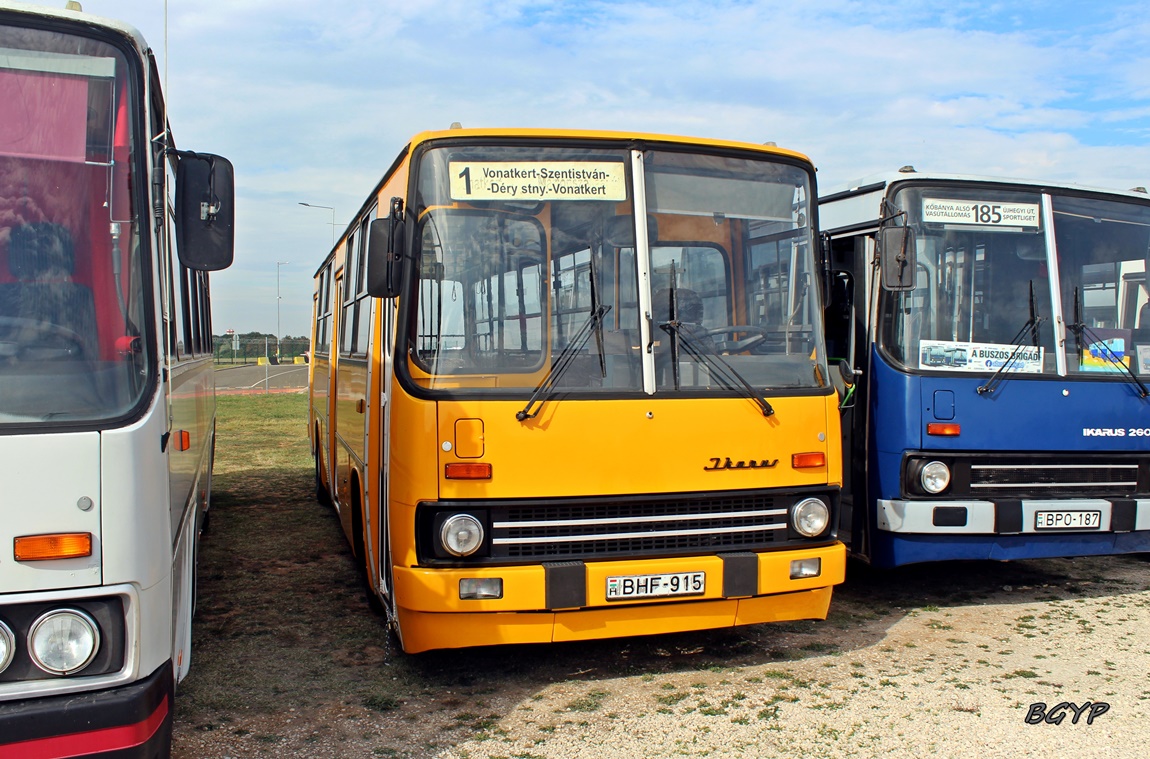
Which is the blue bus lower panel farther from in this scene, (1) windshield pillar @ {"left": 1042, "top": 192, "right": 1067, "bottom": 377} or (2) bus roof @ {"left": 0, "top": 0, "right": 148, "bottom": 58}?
(2) bus roof @ {"left": 0, "top": 0, "right": 148, "bottom": 58}

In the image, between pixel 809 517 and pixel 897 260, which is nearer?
pixel 809 517

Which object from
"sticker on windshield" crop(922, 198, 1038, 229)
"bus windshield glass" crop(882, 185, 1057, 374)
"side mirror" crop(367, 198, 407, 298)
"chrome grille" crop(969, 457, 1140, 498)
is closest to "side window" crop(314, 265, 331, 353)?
"side mirror" crop(367, 198, 407, 298)

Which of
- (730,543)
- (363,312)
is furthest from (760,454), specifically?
(363,312)

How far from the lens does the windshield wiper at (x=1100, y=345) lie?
648 cm

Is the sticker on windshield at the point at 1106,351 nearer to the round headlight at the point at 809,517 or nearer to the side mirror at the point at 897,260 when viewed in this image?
the side mirror at the point at 897,260

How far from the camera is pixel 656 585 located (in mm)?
4719

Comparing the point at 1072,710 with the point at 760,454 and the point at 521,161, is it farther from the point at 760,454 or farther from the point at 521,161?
the point at 521,161

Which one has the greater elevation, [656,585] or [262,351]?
[262,351]

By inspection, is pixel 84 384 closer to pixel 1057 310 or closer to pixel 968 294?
pixel 968 294

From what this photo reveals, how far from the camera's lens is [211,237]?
11.1 ft

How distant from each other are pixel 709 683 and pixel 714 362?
163 cm

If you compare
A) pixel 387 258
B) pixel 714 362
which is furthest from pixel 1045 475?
pixel 387 258

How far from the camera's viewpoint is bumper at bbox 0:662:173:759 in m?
2.79

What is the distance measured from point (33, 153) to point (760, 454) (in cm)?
336
